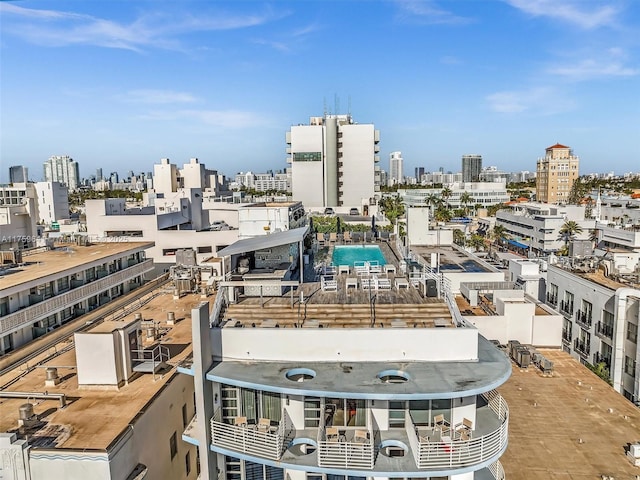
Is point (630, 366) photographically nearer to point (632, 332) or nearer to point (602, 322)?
point (632, 332)

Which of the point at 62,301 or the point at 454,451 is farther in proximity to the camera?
the point at 62,301

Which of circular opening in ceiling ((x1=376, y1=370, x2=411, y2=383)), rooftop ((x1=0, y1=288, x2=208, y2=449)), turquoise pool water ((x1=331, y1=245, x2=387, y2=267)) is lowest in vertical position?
rooftop ((x1=0, y1=288, x2=208, y2=449))

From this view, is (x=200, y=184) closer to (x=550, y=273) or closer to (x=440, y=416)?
(x=550, y=273)

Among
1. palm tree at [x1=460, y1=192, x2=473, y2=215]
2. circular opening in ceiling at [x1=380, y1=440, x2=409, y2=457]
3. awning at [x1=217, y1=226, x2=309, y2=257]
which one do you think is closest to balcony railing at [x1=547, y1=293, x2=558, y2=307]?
awning at [x1=217, y1=226, x2=309, y2=257]

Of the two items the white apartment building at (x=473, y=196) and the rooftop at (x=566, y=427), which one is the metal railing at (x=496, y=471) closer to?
the rooftop at (x=566, y=427)

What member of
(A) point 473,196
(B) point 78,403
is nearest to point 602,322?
(B) point 78,403

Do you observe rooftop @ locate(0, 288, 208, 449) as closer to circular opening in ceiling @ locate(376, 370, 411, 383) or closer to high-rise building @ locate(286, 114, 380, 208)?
circular opening in ceiling @ locate(376, 370, 411, 383)
